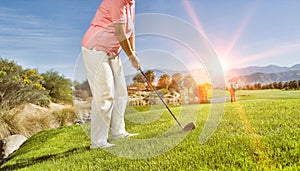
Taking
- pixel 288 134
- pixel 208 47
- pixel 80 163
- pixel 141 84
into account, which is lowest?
pixel 80 163

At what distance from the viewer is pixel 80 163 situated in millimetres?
3477

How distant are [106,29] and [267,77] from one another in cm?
710

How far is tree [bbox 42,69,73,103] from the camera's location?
13.9 m

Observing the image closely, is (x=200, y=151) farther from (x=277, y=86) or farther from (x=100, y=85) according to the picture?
(x=277, y=86)

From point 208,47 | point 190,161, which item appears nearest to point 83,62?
point 208,47

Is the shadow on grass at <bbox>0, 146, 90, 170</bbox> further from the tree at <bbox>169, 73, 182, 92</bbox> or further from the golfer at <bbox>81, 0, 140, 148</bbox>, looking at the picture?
the tree at <bbox>169, 73, 182, 92</bbox>

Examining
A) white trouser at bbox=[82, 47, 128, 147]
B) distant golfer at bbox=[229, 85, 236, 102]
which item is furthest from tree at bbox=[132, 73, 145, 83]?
distant golfer at bbox=[229, 85, 236, 102]

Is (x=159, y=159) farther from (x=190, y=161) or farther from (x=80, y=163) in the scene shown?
(x=80, y=163)

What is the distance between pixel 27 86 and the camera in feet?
36.2

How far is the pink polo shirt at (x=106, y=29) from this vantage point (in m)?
3.63

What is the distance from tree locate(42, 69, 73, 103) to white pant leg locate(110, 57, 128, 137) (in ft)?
32.9

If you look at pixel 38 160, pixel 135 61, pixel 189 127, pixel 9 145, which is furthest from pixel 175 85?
pixel 9 145

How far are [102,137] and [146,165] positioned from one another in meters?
1.12

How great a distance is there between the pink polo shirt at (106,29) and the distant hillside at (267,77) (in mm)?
6217
